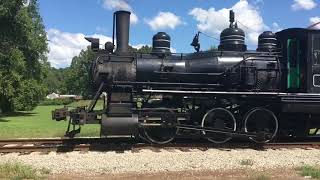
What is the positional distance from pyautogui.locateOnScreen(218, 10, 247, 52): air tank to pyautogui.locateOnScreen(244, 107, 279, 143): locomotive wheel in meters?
2.13

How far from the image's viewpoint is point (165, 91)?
1413cm

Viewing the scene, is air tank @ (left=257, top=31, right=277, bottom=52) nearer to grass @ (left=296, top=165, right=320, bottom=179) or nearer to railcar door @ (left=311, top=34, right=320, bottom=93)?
railcar door @ (left=311, top=34, right=320, bottom=93)

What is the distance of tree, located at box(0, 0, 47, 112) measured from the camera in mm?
36812

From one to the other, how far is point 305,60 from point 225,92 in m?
2.76

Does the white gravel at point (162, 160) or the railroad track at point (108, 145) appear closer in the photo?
the white gravel at point (162, 160)

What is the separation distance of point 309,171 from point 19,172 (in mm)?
6050

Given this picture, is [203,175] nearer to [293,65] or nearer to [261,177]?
[261,177]

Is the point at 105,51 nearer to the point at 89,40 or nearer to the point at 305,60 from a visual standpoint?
the point at 89,40

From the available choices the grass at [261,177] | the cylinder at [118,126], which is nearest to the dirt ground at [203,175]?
the grass at [261,177]

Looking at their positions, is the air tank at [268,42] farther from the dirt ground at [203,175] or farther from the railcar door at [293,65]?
the dirt ground at [203,175]

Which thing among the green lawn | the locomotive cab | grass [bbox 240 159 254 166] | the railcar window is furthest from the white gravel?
the green lawn

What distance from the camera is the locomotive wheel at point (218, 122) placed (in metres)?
14.4

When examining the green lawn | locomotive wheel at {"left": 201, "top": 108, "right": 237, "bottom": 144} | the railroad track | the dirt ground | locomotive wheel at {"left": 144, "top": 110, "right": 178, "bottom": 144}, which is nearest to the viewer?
the dirt ground

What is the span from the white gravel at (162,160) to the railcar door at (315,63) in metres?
2.27
